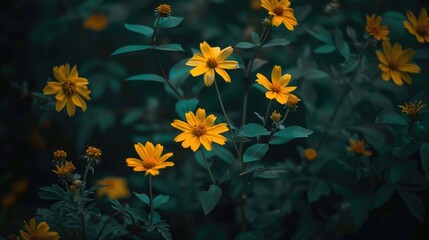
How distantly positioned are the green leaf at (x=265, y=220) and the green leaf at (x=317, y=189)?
13 cm

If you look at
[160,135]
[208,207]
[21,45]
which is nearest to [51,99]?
[208,207]

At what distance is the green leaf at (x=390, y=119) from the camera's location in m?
1.36

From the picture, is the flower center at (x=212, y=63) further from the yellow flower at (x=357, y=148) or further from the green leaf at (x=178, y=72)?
the yellow flower at (x=357, y=148)

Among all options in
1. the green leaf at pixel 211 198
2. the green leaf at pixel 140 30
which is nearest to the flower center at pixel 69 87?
the green leaf at pixel 140 30

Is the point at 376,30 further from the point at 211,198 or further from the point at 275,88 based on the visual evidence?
the point at 211,198

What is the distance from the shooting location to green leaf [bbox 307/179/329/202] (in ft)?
4.95

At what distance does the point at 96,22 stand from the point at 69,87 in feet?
3.44

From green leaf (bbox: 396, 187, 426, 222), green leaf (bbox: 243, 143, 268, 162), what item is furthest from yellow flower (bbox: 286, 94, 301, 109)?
green leaf (bbox: 396, 187, 426, 222)

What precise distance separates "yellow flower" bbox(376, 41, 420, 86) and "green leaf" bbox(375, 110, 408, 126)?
0.36 feet

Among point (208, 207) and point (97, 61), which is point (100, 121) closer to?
point (97, 61)

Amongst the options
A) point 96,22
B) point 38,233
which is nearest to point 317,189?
point 38,233

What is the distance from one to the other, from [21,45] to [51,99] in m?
1.16

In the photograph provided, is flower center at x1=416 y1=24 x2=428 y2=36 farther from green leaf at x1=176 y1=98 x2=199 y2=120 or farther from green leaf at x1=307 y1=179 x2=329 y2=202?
green leaf at x1=176 y1=98 x2=199 y2=120

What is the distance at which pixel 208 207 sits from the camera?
1.27 m
